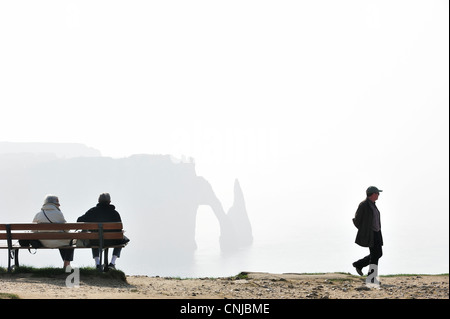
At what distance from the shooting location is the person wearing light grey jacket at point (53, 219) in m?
13.0

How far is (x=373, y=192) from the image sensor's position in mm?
12961

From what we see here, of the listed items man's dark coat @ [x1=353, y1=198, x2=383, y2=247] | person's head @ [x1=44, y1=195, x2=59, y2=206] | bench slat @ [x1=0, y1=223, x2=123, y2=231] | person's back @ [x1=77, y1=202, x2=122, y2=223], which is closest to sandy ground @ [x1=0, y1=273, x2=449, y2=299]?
man's dark coat @ [x1=353, y1=198, x2=383, y2=247]

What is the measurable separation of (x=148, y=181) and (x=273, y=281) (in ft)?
574

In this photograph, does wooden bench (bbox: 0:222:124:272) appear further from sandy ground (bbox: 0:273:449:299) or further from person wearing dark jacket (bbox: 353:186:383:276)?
person wearing dark jacket (bbox: 353:186:383:276)

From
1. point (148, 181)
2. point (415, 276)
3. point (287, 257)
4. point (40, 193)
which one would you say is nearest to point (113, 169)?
point (148, 181)

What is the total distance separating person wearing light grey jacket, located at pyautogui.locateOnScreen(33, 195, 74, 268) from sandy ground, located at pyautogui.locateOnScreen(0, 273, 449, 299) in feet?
2.50

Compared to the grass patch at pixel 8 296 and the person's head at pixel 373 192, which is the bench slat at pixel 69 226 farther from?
the person's head at pixel 373 192

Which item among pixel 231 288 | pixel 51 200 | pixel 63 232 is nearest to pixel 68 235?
pixel 63 232

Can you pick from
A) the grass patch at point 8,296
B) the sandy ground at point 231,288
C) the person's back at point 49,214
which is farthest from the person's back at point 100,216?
the grass patch at point 8,296

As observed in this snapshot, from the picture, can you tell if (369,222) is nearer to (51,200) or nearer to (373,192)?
(373,192)

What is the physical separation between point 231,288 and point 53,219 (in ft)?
14.4

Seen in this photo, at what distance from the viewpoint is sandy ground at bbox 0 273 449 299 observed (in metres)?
10.5

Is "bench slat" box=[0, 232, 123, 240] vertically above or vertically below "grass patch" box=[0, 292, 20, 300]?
above
